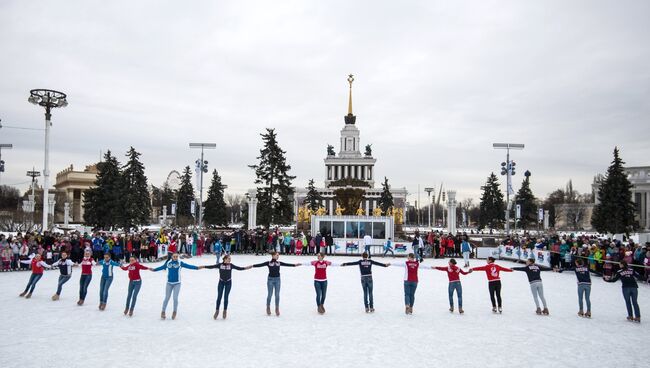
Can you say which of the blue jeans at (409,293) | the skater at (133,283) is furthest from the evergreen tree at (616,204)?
the skater at (133,283)

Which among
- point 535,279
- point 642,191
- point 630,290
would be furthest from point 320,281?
point 642,191

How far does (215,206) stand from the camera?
77.4 m

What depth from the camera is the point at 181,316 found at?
40.9ft

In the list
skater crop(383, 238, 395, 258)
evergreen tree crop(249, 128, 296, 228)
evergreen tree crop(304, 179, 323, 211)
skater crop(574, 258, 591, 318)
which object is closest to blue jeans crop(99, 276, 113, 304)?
skater crop(574, 258, 591, 318)

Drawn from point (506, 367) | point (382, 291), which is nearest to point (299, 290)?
point (382, 291)

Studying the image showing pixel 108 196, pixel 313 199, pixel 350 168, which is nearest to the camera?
pixel 108 196

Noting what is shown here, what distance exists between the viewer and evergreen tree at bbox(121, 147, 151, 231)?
55781 mm

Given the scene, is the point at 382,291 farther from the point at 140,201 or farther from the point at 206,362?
the point at 140,201

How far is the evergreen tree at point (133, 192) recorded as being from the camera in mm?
55781

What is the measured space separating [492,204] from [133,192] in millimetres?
54062

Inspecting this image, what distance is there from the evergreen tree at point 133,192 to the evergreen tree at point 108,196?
2.02 ft

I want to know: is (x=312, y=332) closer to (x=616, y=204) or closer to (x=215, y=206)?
(x=616, y=204)

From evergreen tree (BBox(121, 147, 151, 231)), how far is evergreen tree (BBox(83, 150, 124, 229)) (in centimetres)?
62

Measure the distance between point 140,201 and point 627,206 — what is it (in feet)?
180
